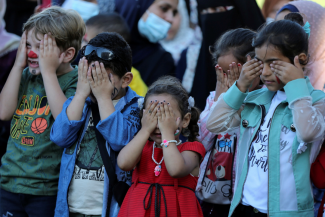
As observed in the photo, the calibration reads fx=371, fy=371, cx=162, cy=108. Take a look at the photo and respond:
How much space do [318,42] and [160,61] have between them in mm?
2157

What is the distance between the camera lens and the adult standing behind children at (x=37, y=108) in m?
2.62

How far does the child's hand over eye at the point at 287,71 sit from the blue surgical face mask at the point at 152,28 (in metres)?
3.00

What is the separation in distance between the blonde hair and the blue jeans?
1.13 m

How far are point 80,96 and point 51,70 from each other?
0.40m

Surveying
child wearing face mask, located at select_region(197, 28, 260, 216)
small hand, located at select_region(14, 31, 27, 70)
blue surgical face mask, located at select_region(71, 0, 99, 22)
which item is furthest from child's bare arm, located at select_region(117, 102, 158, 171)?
blue surgical face mask, located at select_region(71, 0, 99, 22)

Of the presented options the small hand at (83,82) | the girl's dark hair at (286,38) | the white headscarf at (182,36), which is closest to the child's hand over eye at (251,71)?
the girl's dark hair at (286,38)

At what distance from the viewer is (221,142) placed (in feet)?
9.26

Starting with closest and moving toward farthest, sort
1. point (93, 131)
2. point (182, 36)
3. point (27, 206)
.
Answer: point (93, 131) → point (27, 206) → point (182, 36)

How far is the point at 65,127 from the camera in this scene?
2.40 metres

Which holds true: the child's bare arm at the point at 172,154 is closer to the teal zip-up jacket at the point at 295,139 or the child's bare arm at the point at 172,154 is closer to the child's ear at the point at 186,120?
the child's ear at the point at 186,120

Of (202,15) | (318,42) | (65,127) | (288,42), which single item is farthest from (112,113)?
(202,15)

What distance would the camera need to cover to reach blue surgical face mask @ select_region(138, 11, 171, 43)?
493 cm

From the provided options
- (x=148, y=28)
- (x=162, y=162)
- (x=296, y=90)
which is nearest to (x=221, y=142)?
(x=162, y=162)

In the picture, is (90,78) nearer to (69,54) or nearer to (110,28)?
(69,54)
